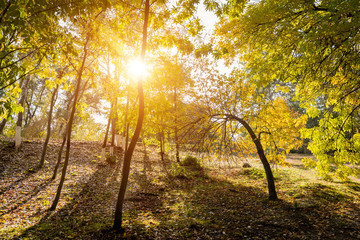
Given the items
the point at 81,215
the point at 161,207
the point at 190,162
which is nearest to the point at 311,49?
the point at 161,207

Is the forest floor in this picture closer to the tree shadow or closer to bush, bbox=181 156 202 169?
the tree shadow

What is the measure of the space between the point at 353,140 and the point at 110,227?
24.5 ft

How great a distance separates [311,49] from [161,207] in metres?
6.07

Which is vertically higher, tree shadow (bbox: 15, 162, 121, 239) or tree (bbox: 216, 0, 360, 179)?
tree (bbox: 216, 0, 360, 179)

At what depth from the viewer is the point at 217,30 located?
6.46 metres

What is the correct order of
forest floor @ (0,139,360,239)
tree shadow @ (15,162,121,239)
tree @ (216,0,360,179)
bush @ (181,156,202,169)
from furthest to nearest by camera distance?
bush @ (181,156,202,169) → forest floor @ (0,139,360,239) → tree shadow @ (15,162,121,239) → tree @ (216,0,360,179)

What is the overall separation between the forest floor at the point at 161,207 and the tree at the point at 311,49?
2176mm

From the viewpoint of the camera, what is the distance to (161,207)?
659 cm

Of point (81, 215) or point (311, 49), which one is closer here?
point (311, 49)

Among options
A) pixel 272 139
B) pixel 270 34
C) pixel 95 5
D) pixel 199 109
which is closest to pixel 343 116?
pixel 272 139

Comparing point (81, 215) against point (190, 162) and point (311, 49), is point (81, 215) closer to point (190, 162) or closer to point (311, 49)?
point (311, 49)

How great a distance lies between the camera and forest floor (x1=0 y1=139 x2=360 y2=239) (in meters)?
4.57

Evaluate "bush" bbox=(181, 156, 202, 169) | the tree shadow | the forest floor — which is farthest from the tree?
"bush" bbox=(181, 156, 202, 169)

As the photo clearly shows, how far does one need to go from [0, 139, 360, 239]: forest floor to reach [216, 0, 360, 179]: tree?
218 centimetres
